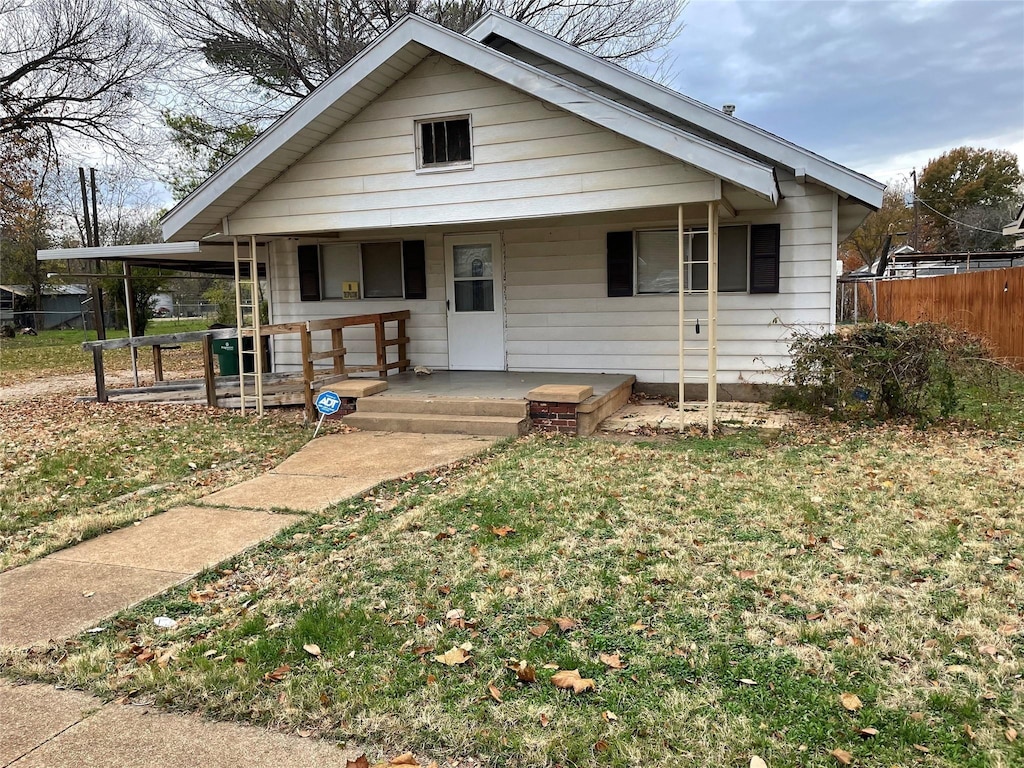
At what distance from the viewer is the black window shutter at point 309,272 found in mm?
11547

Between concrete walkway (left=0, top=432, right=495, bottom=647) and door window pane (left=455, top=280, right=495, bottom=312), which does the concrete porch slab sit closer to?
concrete walkway (left=0, top=432, right=495, bottom=647)

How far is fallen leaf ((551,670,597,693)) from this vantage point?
2861mm

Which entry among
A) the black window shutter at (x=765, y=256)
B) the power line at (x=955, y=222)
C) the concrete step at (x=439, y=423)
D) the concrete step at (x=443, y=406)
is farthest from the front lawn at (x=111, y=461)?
the power line at (x=955, y=222)

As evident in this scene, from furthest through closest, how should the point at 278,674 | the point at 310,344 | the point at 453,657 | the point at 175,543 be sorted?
the point at 310,344
the point at 175,543
the point at 453,657
the point at 278,674

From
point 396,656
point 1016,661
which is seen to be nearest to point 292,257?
point 396,656

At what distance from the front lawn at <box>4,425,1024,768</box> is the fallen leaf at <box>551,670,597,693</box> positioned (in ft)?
0.06

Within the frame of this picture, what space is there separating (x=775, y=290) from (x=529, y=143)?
3898 mm

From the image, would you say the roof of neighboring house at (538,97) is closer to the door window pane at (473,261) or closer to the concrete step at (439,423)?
the door window pane at (473,261)

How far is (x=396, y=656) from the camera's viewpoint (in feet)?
10.3

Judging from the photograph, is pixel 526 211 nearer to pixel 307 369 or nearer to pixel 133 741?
pixel 307 369

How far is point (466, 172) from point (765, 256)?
4.10 metres

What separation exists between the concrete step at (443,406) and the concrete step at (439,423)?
62mm

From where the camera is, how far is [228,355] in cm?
1323

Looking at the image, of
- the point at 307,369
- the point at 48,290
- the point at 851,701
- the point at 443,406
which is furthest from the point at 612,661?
the point at 48,290
